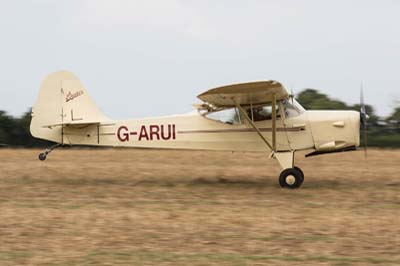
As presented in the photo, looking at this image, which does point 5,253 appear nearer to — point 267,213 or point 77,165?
point 267,213

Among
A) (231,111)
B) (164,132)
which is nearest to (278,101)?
(231,111)

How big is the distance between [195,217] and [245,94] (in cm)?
445

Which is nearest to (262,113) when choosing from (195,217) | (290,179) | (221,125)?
(221,125)

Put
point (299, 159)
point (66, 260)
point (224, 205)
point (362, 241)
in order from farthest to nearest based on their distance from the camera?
point (299, 159)
point (224, 205)
point (362, 241)
point (66, 260)

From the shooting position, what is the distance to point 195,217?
30.7ft

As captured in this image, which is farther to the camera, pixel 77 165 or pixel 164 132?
pixel 77 165

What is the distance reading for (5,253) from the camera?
7098mm

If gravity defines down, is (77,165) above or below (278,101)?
below

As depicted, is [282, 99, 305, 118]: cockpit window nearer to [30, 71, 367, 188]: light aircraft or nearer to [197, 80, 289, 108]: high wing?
[30, 71, 367, 188]: light aircraft

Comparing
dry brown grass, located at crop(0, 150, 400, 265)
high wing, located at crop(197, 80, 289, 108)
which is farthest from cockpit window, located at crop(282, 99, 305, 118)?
dry brown grass, located at crop(0, 150, 400, 265)

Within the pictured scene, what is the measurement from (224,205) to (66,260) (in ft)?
14.3

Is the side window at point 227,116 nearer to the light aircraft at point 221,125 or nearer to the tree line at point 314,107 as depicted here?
the light aircraft at point 221,125

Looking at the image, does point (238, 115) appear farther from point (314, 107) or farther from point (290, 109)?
point (314, 107)

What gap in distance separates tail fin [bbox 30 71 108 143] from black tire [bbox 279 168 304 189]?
449 cm
